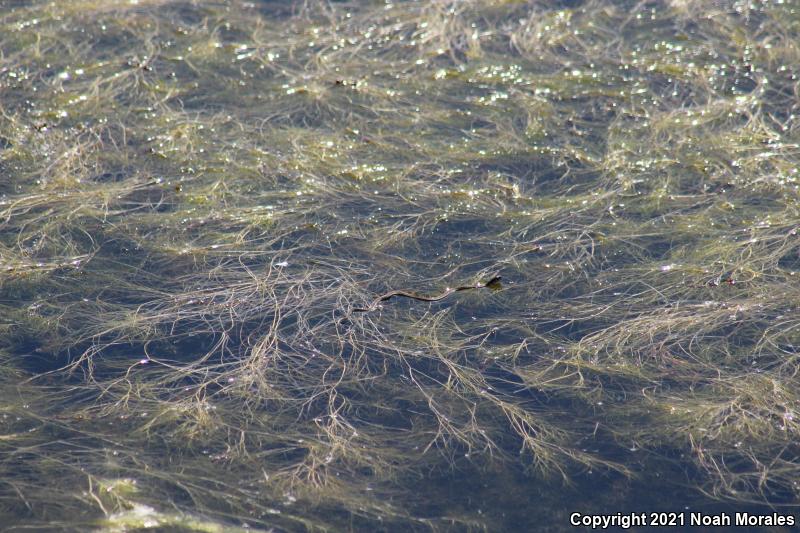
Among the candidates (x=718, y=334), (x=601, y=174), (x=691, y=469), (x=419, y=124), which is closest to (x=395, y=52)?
(x=419, y=124)

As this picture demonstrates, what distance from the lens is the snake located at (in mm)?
3510

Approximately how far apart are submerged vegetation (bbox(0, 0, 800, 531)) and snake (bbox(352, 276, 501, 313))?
0.04 metres

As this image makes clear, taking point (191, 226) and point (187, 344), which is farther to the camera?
point (191, 226)

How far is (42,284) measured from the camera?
3.62 metres

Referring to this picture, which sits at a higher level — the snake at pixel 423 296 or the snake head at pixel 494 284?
the snake at pixel 423 296

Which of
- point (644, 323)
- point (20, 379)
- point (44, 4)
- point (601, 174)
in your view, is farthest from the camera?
point (44, 4)

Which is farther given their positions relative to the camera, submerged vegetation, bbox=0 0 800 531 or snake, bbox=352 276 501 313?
snake, bbox=352 276 501 313

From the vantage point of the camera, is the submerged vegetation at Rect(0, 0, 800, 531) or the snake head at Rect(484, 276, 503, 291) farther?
the snake head at Rect(484, 276, 503, 291)

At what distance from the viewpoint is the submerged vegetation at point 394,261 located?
2.90 m

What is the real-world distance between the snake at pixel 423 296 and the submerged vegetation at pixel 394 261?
0.04 m

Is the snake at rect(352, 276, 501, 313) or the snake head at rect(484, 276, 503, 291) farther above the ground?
the snake at rect(352, 276, 501, 313)

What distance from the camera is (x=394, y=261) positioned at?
3.75 meters

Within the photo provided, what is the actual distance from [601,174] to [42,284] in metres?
2.48

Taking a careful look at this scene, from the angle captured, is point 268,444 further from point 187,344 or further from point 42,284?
point 42,284
